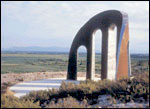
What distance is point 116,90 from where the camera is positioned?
8.49 m

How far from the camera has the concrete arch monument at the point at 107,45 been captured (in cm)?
1390

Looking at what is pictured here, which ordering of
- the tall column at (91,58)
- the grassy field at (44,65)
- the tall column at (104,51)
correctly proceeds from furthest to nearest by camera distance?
the grassy field at (44,65)
the tall column at (91,58)
the tall column at (104,51)

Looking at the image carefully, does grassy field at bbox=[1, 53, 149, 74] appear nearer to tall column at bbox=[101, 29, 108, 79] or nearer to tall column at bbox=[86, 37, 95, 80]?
tall column at bbox=[101, 29, 108, 79]

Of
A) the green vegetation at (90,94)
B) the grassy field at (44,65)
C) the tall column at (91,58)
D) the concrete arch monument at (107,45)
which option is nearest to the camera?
the green vegetation at (90,94)

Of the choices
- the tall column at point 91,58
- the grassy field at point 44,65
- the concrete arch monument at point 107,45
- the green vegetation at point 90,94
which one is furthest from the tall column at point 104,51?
the green vegetation at point 90,94

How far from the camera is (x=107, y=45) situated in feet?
51.6

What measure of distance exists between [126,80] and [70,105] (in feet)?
11.6

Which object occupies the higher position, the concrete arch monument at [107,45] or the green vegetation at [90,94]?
the concrete arch monument at [107,45]

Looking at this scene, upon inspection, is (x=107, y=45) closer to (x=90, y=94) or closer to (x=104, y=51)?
(x=104, y=51)

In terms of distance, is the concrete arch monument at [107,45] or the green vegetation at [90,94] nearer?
the green vegetation at [90,94]

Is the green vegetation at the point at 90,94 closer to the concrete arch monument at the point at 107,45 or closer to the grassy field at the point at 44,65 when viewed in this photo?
the grassy field at the point at 44,65

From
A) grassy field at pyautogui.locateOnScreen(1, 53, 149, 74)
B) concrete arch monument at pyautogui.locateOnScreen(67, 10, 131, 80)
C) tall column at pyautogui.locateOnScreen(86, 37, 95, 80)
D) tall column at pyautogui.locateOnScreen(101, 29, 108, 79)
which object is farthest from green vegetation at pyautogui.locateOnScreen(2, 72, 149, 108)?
tall column at pyautogui.locateOnScreen(86, 37, 95, 80)

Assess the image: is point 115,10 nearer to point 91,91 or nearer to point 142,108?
point 91,91

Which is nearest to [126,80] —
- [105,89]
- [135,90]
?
[105,89]
